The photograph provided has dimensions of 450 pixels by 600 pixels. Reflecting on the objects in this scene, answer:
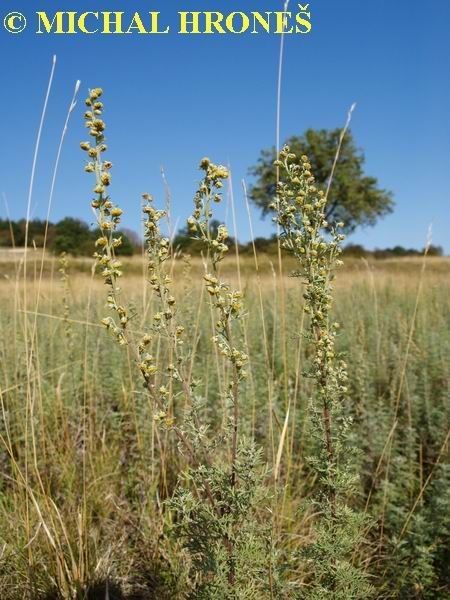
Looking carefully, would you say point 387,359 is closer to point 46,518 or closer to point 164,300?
point 46,518

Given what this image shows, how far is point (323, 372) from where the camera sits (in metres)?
1.69

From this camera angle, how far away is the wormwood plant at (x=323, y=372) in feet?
5.33

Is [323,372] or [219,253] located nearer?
[219,253]

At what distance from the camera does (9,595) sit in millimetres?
2115

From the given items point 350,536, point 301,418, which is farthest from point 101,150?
point 301,418

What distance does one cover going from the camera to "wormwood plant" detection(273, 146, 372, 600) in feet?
5.33

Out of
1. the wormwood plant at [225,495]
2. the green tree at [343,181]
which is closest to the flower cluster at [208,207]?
the wormwood plant at [225,495]

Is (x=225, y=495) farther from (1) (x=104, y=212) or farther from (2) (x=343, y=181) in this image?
(2) (x=343, y=181)

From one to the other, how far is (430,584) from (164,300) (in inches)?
79.6

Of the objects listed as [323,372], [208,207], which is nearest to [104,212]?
[208,207]

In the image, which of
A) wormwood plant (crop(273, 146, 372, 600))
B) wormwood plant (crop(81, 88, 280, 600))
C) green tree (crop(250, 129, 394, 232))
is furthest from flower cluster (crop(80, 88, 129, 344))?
green tree (crop(250, 129, 394, 232))

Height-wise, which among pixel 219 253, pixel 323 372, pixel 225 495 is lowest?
pixel 225 495

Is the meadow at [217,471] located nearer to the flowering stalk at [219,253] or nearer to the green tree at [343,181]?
the flowering stalk at [219,253]

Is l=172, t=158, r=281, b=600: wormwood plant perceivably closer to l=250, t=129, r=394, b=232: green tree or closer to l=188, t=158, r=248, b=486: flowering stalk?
l=188, t=158, r=248, b=486: flowering stalk
